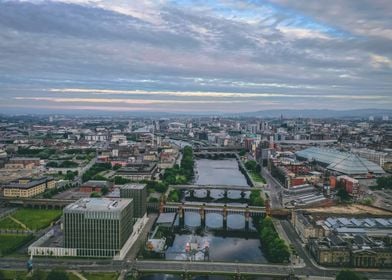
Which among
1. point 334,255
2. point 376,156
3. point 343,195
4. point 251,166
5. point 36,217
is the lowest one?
point 36,217

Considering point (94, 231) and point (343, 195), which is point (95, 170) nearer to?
point (343, 195)

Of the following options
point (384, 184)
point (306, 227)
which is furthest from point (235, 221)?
point (384, 184)

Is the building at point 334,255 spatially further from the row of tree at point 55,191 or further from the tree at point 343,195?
the row of tree at point 55,191

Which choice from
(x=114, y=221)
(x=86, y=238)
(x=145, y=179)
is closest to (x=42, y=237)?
(x=86, y=238)

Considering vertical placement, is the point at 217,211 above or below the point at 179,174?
below

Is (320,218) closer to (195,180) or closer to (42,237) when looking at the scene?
(42,237)

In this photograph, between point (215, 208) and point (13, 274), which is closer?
point (13, 274)

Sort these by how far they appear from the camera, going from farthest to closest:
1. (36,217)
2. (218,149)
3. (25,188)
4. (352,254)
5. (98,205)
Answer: (218,149), (25,188), (36,217), (98,205), (352,254)

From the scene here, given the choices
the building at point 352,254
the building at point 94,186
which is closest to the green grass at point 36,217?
the building at point 94,186
